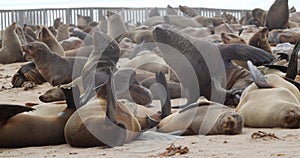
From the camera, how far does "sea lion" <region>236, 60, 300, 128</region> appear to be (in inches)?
182

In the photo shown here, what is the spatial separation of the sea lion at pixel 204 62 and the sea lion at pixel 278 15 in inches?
275

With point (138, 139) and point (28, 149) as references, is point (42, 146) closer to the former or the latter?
point (28, 149)

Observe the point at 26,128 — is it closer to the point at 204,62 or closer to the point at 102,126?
the point at 102,126

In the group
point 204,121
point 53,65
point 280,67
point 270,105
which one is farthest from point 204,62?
point 53,65

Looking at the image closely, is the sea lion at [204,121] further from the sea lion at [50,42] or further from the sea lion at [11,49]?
the sea lion at [11,49]

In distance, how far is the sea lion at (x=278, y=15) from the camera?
13484mm

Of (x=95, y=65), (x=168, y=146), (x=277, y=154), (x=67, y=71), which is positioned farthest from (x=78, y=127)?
(x=67, y=71)

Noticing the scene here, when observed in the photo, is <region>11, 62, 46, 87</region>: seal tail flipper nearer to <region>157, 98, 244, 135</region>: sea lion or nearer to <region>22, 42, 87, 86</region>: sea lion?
<region>22, 42, 87, 86</region>: sea lion

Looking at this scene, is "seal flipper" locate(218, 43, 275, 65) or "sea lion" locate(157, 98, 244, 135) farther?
"seal flipper" locate(218, 43, 275, 65)

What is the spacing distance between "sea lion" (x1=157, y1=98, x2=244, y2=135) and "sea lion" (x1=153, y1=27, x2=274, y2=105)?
1123 mm

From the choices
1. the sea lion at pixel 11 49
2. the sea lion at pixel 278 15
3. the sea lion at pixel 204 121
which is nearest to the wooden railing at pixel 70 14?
the sea lion at pixel 278 15

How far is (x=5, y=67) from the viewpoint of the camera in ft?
37.3

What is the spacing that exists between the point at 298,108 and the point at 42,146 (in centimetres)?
179

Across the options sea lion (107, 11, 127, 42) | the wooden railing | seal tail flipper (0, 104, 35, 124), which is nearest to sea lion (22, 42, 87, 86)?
seal tail flipper (0, 104, 35, 124)
